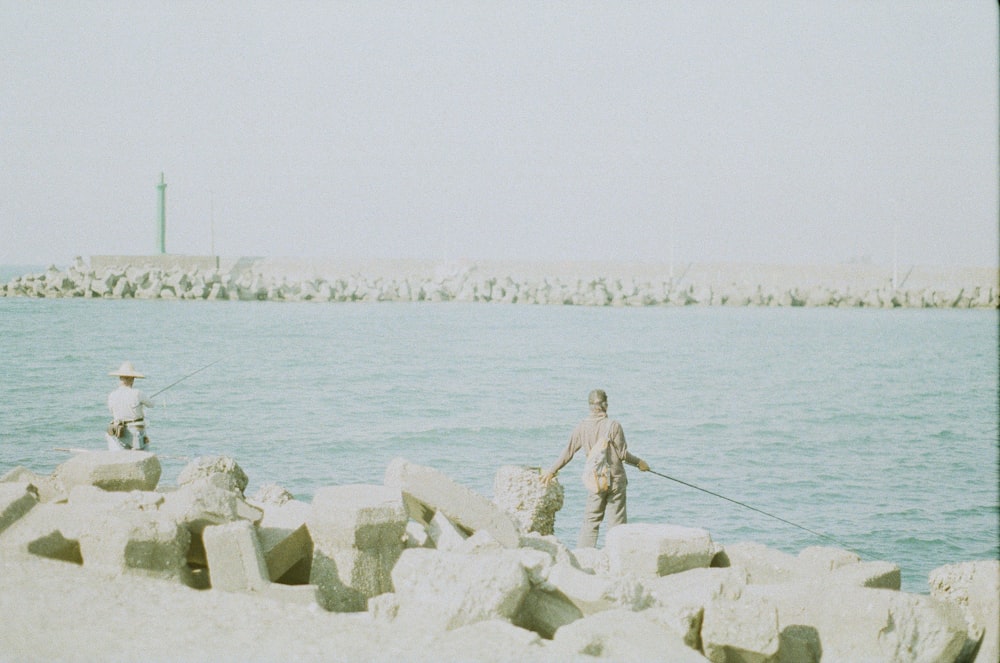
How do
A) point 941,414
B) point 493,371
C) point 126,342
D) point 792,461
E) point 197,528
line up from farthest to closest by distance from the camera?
point 126,342, point 493,371, point 941,414, point 792,461, point 197,528

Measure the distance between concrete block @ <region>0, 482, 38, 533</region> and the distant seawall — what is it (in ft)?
148

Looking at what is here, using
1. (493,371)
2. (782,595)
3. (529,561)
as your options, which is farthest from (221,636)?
(493,371)

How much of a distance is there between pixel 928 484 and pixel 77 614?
41.1 feet

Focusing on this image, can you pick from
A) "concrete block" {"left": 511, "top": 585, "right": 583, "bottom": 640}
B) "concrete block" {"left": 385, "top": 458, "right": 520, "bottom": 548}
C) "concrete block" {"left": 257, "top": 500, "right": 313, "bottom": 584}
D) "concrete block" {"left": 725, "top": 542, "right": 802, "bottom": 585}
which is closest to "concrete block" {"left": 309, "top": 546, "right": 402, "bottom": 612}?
"concrete block" {"left": 257, "top": 500, "right": 313, "bottom": 584}

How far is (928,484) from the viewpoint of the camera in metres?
14.6

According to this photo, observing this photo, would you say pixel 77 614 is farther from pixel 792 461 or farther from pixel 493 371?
pixel 493 371

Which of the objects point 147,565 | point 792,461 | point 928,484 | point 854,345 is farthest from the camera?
point 854,345

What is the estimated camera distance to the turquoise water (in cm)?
1284

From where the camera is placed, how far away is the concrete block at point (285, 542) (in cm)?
599

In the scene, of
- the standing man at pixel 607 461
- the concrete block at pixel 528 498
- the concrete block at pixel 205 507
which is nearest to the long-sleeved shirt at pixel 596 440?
the standing man at pixel 607 461

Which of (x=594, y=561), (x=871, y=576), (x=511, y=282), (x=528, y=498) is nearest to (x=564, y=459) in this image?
(x=528, y=498)

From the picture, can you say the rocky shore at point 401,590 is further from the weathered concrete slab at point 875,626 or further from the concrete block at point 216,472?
the concrete block at point 216,472

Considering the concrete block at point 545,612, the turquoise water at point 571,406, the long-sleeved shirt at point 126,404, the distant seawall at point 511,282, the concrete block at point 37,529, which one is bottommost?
the turquoise water at point 571,406

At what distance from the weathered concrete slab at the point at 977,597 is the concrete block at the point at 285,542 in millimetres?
3721
